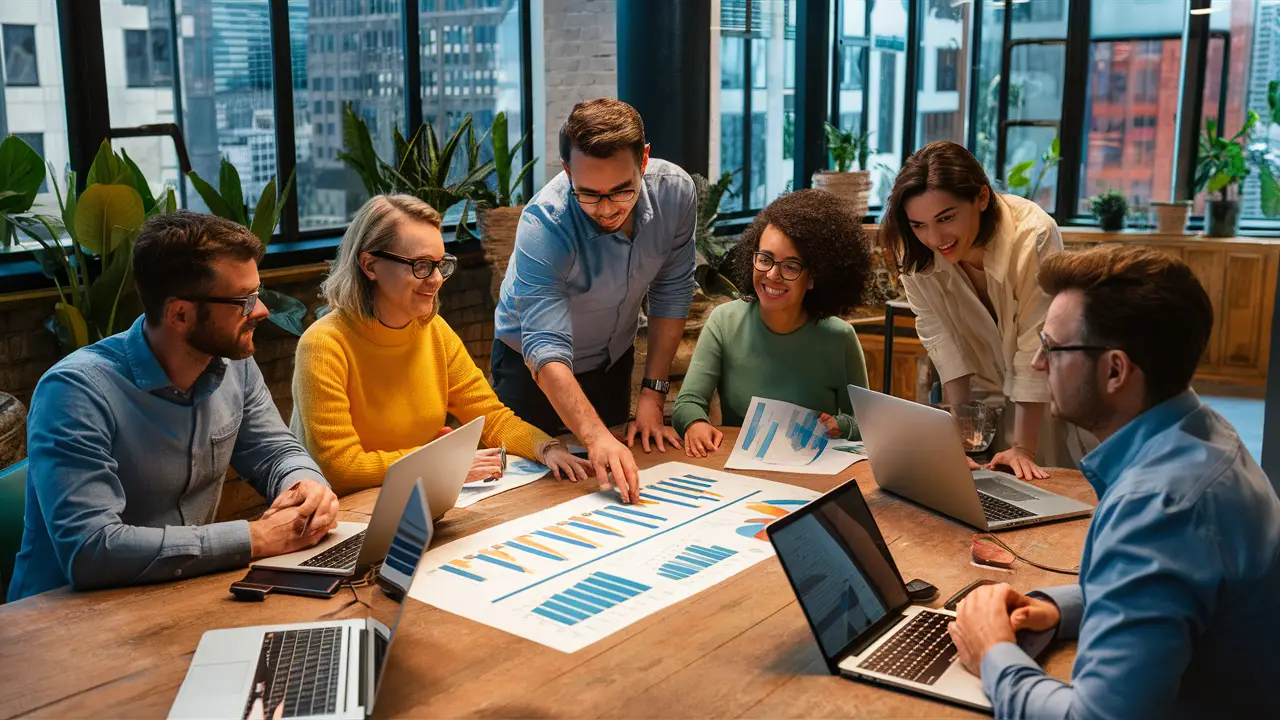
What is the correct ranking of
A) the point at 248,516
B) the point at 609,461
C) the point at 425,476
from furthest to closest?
the point at 248,516
the point at 609,461
the point at 425,476

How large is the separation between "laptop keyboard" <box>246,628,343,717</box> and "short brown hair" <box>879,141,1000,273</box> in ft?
5.49

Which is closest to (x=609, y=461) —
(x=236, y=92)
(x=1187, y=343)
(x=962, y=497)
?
(x=962, y=497)

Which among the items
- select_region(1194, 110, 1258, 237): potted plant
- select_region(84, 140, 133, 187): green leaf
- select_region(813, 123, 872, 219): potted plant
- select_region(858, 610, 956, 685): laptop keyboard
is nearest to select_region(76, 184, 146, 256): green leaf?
select_region(84, 140, 133, 187): green leaf

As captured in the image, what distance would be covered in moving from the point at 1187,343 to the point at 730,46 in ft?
20.5

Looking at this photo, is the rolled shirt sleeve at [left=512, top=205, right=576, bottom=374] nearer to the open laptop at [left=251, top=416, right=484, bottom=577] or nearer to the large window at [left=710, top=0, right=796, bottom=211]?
the open laptop at [left=251, top=416, right=484, bottom=577]

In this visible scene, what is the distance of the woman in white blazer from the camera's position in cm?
272

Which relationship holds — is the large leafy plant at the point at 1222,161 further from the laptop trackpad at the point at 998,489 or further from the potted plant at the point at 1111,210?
the laptop trackpad at the point at 998,489

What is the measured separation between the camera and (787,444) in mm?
2807

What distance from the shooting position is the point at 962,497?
224 cm

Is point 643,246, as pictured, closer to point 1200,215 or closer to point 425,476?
point 425,476

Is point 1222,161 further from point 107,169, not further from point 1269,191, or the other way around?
point 107,169

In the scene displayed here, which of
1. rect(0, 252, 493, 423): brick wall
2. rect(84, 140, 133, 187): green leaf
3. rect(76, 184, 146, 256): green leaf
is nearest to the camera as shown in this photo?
rect(76, 184, 146, 256): green leaf

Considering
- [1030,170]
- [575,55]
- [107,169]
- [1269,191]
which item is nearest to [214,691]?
[107,169]

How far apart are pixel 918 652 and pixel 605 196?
4.44 feet
